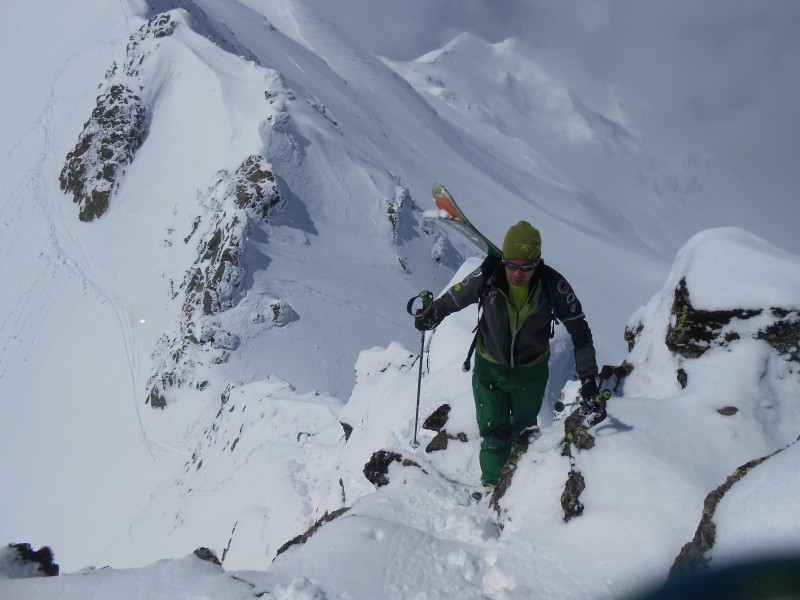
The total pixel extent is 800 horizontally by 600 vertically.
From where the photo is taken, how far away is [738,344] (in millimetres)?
4867

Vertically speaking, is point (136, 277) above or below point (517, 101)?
below

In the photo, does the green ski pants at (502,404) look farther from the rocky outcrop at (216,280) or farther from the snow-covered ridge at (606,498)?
the rocky outcrop at (216,280)

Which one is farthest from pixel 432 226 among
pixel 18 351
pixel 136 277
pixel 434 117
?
pixel 434 117

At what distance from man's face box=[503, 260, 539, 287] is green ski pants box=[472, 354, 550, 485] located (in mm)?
900

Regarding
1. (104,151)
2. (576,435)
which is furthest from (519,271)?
(104,151)

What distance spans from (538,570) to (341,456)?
18.8 ft

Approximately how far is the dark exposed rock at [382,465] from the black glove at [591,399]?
1712 millimetres

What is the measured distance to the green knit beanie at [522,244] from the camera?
12.9 feet

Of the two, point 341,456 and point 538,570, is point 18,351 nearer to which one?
point 341,456

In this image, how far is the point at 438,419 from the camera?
620 centimetres

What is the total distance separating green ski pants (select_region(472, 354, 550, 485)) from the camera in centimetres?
464

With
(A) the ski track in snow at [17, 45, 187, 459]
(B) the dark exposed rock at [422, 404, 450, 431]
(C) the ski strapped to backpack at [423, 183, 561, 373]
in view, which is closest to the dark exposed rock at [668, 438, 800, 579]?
(C) the ski strapped to backpack at [423, 183, 561, 373]

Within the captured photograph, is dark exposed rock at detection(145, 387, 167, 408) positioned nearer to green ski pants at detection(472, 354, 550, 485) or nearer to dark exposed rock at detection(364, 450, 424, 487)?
dark exposed rock at detection(364, 450, 424, 487)

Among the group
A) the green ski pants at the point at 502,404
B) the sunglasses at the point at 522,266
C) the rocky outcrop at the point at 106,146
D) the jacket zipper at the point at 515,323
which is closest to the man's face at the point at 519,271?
the sunglasses at the point at 522,266
